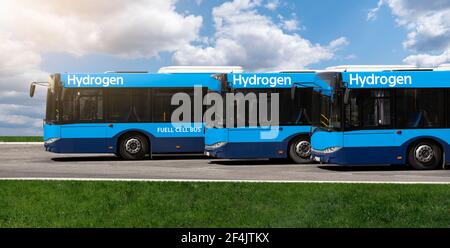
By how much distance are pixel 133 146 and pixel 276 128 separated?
497 cm

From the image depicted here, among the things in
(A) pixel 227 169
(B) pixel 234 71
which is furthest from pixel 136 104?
(A) pixel 227 169

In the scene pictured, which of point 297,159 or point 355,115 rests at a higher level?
point 355,115

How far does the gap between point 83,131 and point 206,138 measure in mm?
4140

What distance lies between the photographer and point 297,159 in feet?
60.0

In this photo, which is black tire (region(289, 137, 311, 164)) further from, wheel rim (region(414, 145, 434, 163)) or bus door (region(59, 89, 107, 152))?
bus door (region(59, 89, 107, 152))

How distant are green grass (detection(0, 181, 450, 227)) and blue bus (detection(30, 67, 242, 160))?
7.31 m

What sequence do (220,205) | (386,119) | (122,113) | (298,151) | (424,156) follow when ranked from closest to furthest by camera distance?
(220,205) < (386,119) < (424,156) < (298,151) < (122,113)

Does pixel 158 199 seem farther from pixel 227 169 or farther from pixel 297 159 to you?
pixel 297 159

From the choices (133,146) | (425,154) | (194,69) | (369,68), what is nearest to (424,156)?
(425,154)

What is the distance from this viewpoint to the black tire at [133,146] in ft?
64.8

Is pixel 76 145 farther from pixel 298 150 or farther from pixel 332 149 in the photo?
pixel 332 149

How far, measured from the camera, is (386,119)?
1617cm

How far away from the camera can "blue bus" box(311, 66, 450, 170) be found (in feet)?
52.2

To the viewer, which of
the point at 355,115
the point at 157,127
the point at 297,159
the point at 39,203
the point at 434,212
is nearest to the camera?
the point at 434,212
